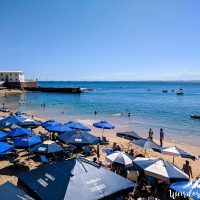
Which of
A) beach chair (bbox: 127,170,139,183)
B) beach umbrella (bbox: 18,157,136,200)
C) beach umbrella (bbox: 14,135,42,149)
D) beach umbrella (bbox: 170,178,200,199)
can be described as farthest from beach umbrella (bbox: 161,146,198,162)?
beach umbrella (bbox: 14,135,42,149)

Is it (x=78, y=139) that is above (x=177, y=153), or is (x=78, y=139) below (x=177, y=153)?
above

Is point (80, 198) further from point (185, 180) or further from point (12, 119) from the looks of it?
point (12, 119)

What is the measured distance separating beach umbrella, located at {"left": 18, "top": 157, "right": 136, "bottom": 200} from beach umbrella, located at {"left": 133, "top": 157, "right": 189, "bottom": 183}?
9.17 ft

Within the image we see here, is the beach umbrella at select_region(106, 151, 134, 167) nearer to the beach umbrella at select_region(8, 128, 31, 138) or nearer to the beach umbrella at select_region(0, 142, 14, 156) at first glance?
the beach umbrella at select_region(0, 142, 14, 156)

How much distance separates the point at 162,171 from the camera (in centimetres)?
981

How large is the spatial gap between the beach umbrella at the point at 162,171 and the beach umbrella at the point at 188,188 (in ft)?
1.01

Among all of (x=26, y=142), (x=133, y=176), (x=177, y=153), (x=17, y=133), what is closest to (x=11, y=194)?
(x=133, y=176)

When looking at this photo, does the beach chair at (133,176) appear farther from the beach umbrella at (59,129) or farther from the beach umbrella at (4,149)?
the beach umbrella at (59,129)

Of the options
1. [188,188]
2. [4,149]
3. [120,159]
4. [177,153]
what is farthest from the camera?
[177,153]

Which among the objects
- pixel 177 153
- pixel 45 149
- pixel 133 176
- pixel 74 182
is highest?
pixel 74 182

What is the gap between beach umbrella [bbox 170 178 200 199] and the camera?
331 inches

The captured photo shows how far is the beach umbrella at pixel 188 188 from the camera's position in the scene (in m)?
8.41

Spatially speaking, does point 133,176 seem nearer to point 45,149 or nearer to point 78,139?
point 78,139

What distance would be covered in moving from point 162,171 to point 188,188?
4.02 feet
